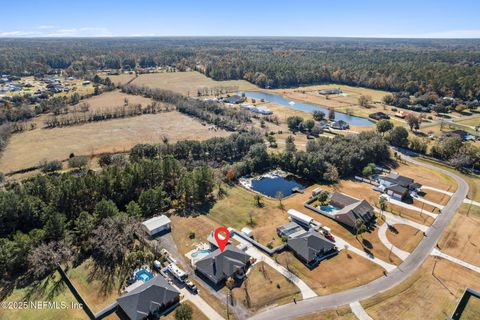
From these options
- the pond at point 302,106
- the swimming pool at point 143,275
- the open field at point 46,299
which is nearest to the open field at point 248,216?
the swimming pool at point 143,275

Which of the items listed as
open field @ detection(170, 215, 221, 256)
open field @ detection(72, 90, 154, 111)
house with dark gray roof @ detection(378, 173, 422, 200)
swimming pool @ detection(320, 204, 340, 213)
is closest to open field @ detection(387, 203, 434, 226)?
house with dark gray roof @ detection(378, 173, 422, 200)

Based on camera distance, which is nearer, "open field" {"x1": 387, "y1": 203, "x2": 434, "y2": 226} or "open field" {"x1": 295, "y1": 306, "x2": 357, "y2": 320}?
"open field" {"x1": 295, "y1": 306, "x2": 357, "y2": 320}

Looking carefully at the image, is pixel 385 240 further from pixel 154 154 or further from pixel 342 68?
pixel 342 68

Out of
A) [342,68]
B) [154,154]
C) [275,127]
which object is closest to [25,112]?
[154,154]

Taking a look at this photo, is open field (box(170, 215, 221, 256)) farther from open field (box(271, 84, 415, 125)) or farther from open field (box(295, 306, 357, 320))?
open field (box(271, 84, 415, 125))

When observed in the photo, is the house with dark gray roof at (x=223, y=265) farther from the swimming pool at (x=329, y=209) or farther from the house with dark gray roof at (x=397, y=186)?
the house with dark gray roof at (x=397, y=186)
